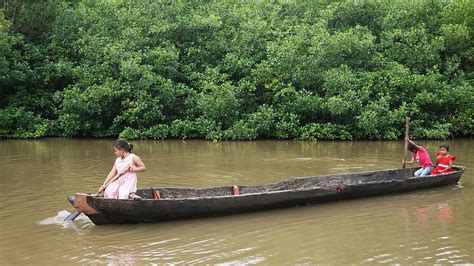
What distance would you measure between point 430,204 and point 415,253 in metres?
2.85

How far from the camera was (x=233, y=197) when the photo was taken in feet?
25.0

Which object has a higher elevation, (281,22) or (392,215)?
(281,22)

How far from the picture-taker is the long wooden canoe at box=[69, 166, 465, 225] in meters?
7.04

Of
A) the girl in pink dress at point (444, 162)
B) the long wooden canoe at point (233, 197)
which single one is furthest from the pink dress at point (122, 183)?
the girl in pink dress at point (444, 162)

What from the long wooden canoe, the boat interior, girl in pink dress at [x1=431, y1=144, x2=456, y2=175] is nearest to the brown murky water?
the long wooden canoe

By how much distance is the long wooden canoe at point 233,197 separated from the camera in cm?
704

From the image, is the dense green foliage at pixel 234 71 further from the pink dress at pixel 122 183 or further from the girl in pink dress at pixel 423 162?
the pink dress at pixel 122 183

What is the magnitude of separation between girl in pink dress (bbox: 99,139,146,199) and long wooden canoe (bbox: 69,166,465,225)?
0.31m

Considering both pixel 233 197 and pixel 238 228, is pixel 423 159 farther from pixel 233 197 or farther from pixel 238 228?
pixel 238 228

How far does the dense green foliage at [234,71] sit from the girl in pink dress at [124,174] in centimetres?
1080

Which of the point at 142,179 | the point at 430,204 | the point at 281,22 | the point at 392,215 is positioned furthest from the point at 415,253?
the point at 281,22

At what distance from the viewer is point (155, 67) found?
19.5 metres

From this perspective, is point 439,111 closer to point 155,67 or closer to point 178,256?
point 155,67

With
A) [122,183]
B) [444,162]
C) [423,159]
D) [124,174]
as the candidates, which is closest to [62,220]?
[122,183]
